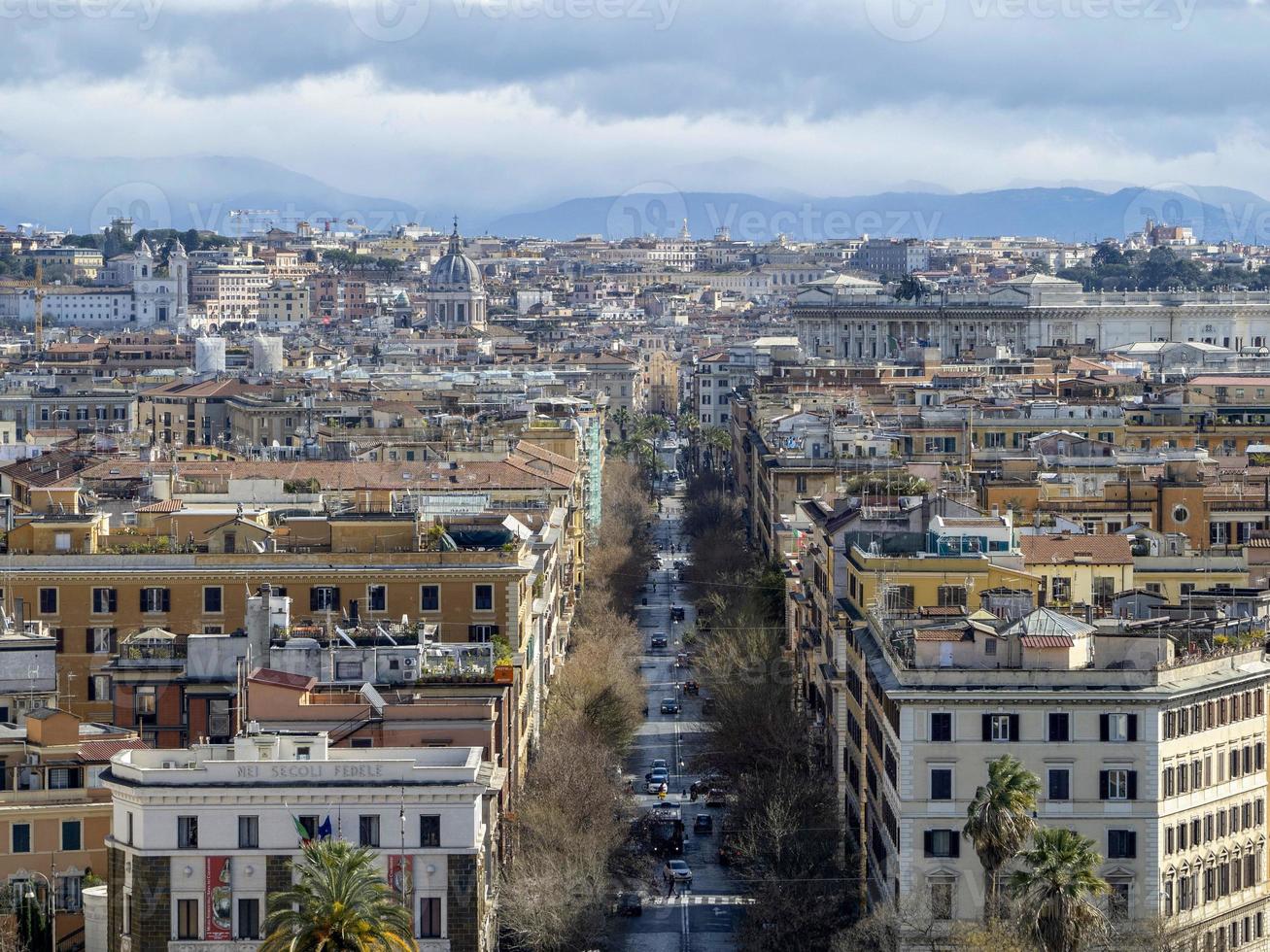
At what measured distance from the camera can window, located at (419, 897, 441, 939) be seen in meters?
35.6

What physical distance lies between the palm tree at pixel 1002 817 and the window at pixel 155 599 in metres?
15.8

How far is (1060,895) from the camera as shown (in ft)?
116

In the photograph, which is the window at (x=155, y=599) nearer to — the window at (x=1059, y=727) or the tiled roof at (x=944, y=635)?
the tiled roof at (x=944, y=635)

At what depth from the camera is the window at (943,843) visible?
39.1m

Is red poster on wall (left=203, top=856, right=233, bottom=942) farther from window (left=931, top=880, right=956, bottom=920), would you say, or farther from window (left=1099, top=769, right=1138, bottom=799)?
window (left=1099, top=769, right=1138, bottom=799)

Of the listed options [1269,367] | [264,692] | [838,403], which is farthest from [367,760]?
[1269,367]

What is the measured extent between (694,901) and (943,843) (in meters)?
8.57

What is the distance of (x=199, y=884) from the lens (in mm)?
35312

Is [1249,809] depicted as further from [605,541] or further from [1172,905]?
[605,541]

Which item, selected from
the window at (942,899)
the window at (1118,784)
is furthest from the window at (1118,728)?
the window at (942,899)

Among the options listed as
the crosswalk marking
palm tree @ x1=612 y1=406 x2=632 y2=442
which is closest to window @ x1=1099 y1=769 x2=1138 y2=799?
the crosswalk marking

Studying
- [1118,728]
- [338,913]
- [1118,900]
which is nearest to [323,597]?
[1118,728]

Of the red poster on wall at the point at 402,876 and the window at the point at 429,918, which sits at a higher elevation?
the red poster on wall at the point at 402,876

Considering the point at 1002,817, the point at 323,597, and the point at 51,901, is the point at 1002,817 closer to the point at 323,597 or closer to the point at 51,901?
the point at 51,901
